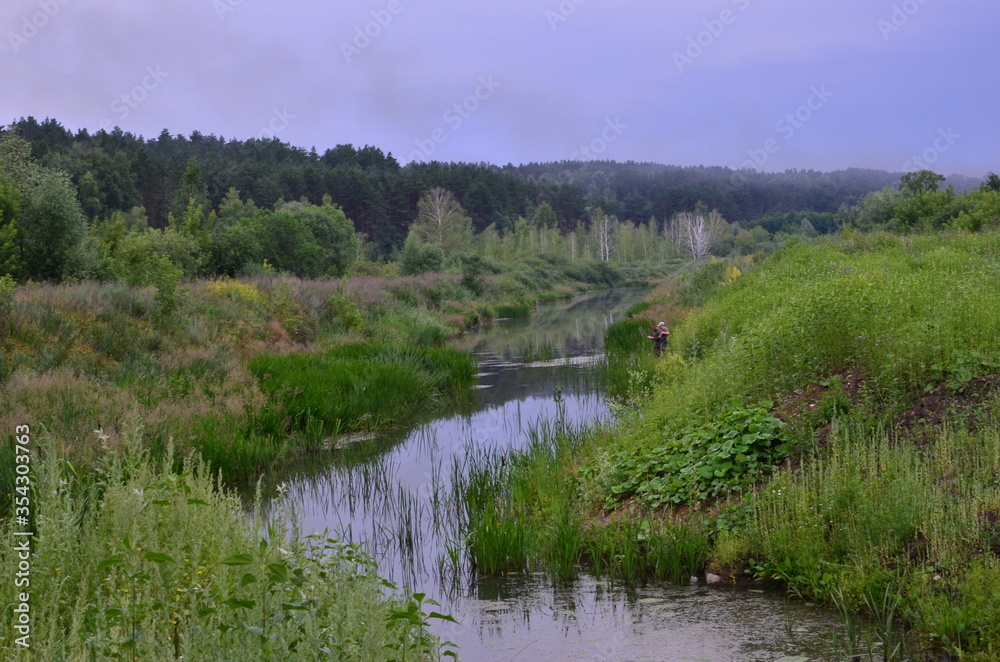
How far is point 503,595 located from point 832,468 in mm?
2862

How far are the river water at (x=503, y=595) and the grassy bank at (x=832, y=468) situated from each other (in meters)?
→ 0.38

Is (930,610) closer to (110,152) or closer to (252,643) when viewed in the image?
(252,643)

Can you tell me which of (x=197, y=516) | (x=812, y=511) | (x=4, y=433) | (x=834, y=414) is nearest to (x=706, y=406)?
(x=834, y=414)

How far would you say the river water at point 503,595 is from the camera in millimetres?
4984

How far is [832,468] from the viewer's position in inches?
237

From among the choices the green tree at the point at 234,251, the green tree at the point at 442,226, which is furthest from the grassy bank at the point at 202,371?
the green tree at the point at 442,226

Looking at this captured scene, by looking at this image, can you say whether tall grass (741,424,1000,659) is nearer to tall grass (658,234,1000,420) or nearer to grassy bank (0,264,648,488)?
tall grass (658,234,1000,420)

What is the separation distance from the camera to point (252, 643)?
284cm

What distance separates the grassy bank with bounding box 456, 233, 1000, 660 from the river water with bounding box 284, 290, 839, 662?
38cm

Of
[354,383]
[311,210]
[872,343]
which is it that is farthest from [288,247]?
[872,343]

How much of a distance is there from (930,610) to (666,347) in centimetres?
1305

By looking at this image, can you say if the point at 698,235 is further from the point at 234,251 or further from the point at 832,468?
the point at 832,468

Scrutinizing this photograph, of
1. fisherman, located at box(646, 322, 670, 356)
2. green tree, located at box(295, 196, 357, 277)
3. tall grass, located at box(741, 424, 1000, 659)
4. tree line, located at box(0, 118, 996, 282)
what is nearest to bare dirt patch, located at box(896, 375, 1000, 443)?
tall grass, located at box(741, 424, 1000, 659)

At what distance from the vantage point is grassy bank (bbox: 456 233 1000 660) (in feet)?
16.4
